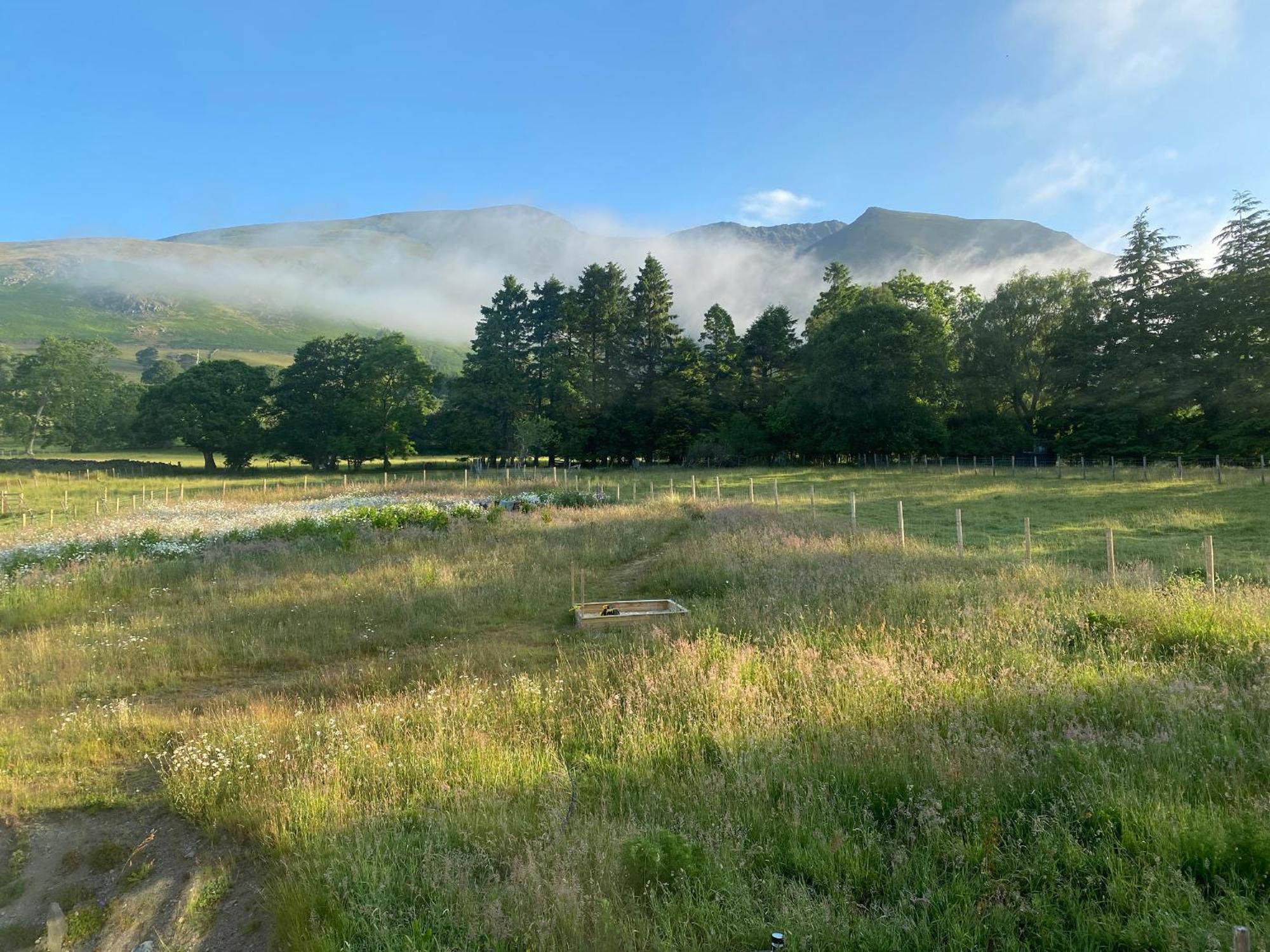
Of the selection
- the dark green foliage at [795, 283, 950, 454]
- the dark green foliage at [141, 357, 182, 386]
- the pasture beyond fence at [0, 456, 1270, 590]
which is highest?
the dark green foliage at [141, 357, 182, 386]

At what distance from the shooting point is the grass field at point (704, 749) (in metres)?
3.19

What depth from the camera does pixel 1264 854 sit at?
3143mm

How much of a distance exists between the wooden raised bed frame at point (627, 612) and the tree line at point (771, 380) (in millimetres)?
47500

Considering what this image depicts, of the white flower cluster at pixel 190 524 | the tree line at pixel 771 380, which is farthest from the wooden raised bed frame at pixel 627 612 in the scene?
the tree line at pixel 771 380

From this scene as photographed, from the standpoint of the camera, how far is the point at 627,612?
10.5 metres

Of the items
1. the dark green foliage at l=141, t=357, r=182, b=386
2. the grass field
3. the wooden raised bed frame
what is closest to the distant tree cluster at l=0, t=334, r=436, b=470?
the grass field

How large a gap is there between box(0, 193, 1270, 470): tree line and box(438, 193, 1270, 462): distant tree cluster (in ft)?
0.57

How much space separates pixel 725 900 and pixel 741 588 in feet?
26.0

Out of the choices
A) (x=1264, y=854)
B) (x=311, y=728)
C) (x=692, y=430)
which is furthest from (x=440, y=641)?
(x=692, y=430)

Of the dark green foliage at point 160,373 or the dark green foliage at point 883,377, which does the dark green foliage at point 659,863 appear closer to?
the dark green foliage at point 883,377

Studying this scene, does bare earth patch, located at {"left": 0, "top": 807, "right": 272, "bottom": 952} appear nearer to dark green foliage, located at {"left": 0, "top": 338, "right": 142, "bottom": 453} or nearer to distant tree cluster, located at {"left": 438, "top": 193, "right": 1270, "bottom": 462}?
distant tree cluster, located at {"left": 438, "top": 193, "right": 1270, "bottom": 462}

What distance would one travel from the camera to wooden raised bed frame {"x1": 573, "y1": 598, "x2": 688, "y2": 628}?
978cm

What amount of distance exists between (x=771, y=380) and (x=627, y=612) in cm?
5919

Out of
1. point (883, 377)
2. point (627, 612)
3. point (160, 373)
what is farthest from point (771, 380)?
point (160, 373)
